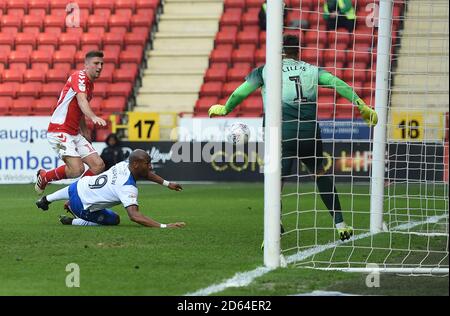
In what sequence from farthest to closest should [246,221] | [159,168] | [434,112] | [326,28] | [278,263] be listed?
1. [326,28]
2. [159,168]
3. [434,112]
4. [246,221]
5. [278,263]

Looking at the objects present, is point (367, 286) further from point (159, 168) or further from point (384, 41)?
point (159, 168)

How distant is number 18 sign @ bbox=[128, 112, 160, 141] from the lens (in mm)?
20875

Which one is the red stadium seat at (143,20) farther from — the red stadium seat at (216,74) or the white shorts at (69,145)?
the white shorts at (69,145)

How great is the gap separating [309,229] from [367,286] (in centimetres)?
385

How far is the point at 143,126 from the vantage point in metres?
21.0

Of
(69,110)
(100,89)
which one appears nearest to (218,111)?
(69,110)

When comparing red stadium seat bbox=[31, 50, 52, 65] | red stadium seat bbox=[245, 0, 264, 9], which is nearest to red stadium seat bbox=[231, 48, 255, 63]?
red stadium seat bbox=[245, 0, 264, 9]

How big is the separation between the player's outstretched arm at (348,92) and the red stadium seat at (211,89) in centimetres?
1498

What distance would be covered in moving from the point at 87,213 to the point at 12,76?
15.1m

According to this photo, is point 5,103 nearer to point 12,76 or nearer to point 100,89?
point 12,76

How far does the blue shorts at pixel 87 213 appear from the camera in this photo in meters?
10.5

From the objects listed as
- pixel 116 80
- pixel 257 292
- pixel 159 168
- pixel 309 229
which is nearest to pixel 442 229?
pixel 309 229

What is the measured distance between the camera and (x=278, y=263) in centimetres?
744

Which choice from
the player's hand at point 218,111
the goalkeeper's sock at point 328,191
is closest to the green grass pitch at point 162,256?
the goalkeeper's sock at point 328,191
